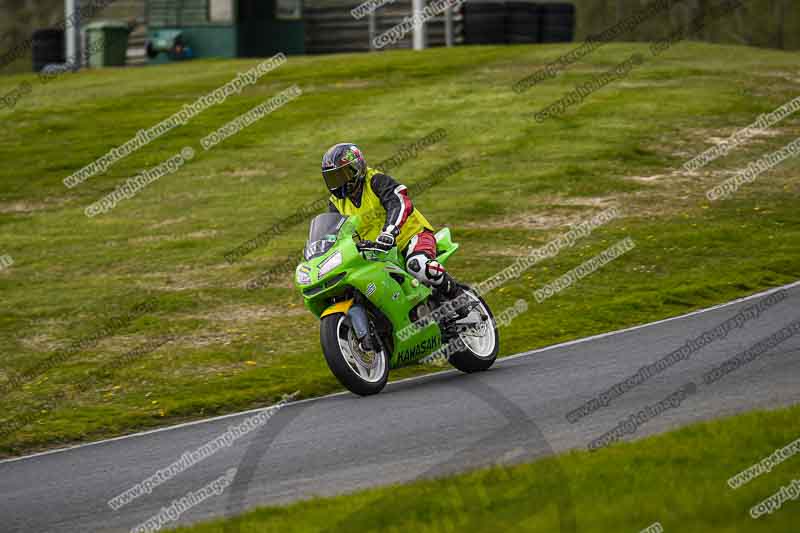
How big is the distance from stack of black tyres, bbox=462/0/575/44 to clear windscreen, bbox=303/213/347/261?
3031 cm

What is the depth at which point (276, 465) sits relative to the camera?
9.03m

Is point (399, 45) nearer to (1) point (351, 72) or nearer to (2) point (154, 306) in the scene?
(1) point (351, 72)

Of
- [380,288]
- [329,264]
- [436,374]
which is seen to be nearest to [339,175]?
[329,264]

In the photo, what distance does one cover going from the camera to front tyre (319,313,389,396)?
1057 cm

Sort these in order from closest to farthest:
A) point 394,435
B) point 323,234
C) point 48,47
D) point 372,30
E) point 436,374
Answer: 1. point 394,435
2. point 323,234
3. point 436,374
4. point 372,30
5. point 48,47

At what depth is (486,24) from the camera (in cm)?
4056

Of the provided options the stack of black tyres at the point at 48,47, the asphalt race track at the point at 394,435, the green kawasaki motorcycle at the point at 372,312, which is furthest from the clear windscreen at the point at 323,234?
the stack of black tyres at the point at 48,47

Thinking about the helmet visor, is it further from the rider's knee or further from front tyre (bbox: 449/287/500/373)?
front tyre (bbox: 449/287/500/373)

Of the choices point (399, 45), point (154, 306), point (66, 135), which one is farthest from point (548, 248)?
point (399, 45)

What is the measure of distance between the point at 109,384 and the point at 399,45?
29460 millimetres

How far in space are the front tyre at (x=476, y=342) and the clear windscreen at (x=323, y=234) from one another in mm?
1628

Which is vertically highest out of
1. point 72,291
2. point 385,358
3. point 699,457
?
point 699,457

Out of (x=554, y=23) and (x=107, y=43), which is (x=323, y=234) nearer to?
(x=554, y=23)

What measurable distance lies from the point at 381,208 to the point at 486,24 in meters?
29.9
